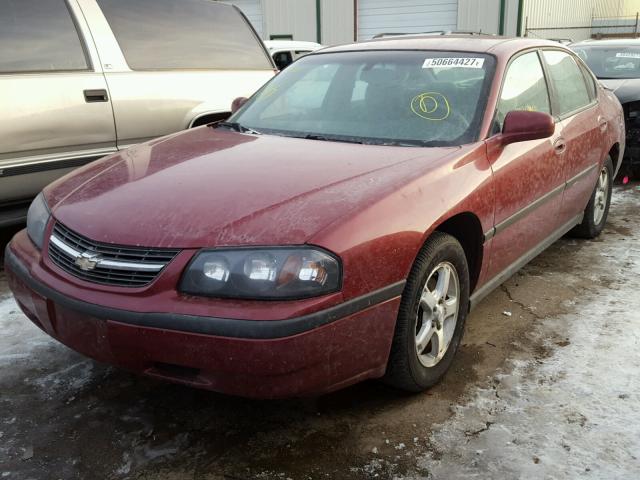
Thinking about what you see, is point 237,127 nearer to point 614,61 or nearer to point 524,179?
point 524,179

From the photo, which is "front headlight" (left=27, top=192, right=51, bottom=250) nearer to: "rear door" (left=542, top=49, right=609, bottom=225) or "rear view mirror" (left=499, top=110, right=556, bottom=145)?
"rear view mirror" (left=499, top=110, right=556, bottom=145)

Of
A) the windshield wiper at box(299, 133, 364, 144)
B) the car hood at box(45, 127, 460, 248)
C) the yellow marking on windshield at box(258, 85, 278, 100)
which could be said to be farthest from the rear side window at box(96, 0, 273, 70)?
the windshield wiper at box(299, 133, 364, 144)

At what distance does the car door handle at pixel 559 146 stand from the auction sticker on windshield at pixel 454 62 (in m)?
0.72

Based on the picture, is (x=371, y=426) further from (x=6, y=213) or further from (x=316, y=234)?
(x=6, y=213)

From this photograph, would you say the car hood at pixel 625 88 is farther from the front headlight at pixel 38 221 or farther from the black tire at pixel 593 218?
the front headlight at pixel 38 221

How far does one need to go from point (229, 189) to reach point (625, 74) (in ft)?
22.3

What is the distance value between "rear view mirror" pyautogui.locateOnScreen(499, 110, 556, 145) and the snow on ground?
109cm

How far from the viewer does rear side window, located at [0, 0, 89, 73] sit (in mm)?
4238

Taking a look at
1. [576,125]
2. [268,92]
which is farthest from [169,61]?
[576,125]

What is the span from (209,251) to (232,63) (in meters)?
4.00

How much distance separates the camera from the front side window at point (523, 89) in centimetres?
329

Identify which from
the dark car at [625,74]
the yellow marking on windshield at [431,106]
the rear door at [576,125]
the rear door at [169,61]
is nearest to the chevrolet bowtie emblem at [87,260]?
the yellow marking on windshield at [431,106]

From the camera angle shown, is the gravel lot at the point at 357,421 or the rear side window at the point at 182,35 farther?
the rear side window at the point at 182,35

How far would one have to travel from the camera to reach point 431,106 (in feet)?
10.4
